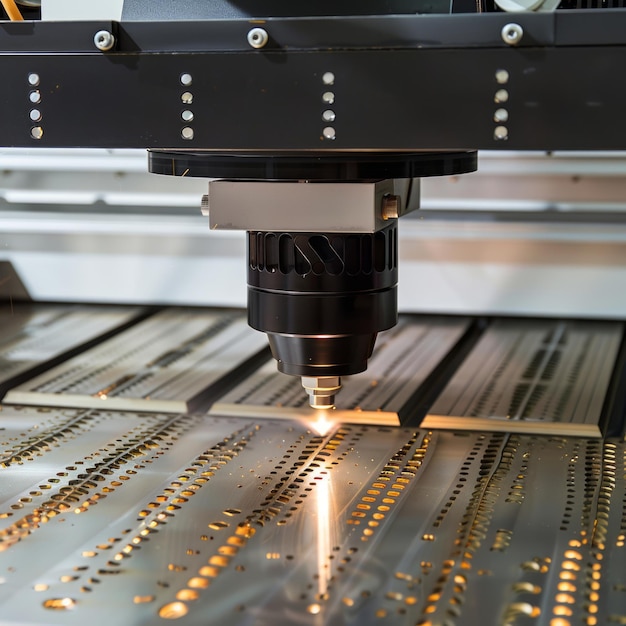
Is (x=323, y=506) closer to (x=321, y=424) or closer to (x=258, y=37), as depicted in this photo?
(x=321, y=424)

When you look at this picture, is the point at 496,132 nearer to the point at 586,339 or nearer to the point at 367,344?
the point at 367,344

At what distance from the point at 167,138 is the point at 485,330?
1.11 m

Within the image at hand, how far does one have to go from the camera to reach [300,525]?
1019mm

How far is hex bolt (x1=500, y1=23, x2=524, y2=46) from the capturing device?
86cm

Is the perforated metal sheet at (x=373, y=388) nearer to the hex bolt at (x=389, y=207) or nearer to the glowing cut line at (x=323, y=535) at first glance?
the glowing cut line at (x=323, y=535)

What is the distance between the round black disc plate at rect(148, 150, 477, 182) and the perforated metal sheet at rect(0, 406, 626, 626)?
0.34 metres

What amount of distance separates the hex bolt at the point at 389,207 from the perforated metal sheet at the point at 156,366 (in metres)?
0.53

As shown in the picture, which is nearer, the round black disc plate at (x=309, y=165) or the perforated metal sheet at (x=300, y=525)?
the perforated metal sheet at (x=300, y=525)

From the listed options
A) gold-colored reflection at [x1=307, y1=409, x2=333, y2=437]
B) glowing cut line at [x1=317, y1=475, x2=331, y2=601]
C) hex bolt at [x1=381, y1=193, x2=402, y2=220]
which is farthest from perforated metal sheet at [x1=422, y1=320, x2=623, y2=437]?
hex bolt at [x1=381, y1=193, x2=402, y2=220]

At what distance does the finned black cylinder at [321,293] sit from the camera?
108cm

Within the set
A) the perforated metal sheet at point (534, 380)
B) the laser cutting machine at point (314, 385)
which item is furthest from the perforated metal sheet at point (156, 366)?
the perforated metal sheet at point (534, 380)

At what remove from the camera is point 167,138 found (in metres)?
0.93

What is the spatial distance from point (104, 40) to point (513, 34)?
36 centimetres

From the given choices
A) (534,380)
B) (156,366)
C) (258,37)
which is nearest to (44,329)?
(156,366)
